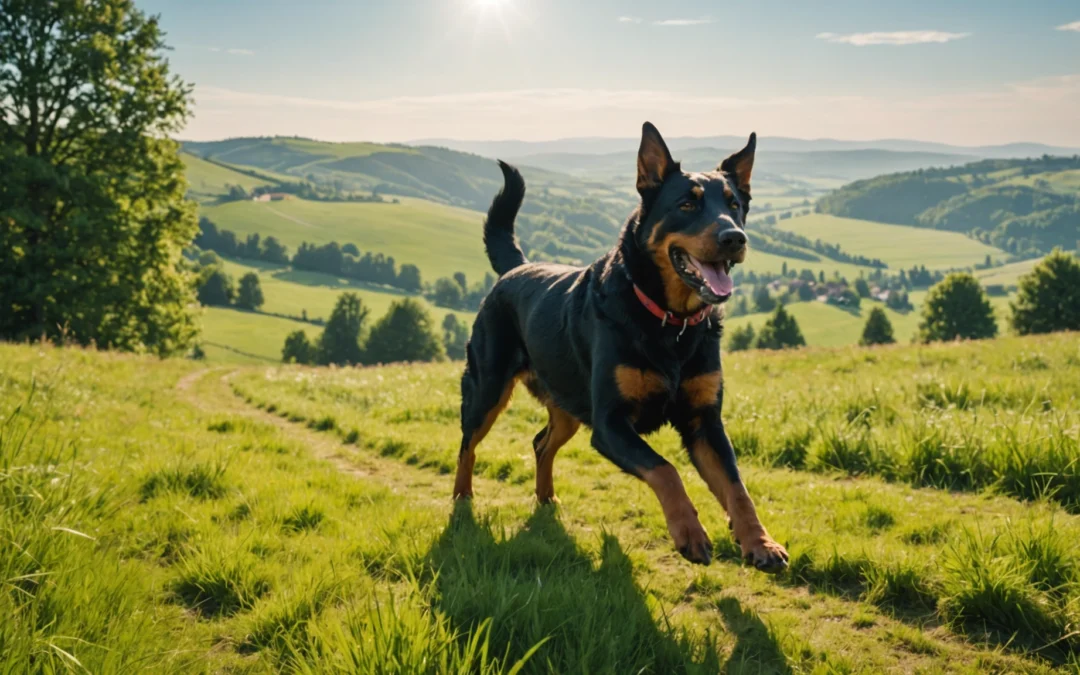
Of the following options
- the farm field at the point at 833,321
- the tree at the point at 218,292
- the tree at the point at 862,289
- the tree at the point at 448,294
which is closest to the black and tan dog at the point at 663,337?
the farm field at the point at 833,321

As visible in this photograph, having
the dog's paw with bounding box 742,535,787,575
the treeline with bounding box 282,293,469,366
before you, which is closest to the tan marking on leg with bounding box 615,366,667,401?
the dog's paw with bounding box 742,535,787,575

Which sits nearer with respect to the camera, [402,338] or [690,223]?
[690,223]

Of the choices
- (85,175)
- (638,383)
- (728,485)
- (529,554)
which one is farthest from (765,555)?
(85,175)

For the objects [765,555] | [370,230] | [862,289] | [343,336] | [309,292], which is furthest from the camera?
[370,230]

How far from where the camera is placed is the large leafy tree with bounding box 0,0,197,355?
22.6 metres

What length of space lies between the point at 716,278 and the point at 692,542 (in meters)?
1.62

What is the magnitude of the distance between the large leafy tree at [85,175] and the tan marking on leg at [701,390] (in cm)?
2352

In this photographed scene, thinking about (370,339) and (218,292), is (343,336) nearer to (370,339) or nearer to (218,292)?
(370,339)

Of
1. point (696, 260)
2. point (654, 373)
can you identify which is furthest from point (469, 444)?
point (696, 260)

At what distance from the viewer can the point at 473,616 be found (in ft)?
10.7

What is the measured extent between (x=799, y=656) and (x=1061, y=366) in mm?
11141

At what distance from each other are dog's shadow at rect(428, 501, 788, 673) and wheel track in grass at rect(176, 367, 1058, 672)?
0.19m

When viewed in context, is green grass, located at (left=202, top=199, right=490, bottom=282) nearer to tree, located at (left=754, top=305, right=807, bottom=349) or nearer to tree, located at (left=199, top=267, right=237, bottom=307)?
tree, located at (left=199, top=267, right=237, bottom=307)

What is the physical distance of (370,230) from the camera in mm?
165750
